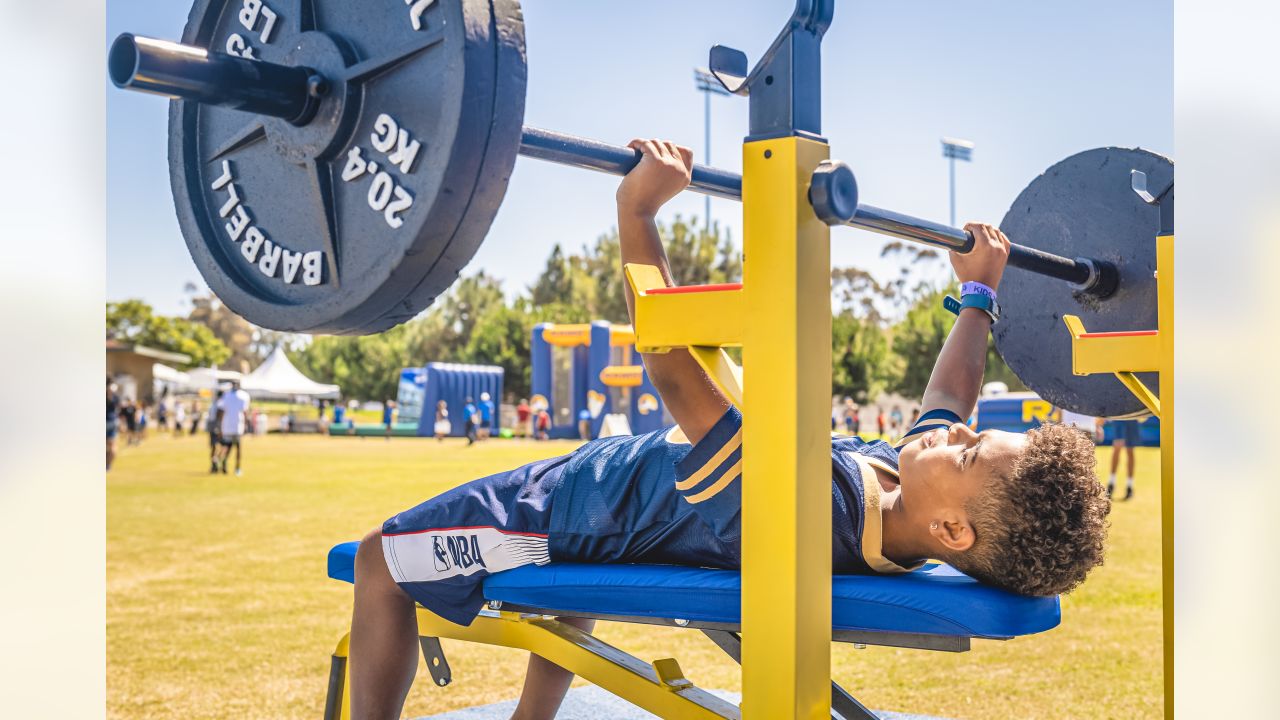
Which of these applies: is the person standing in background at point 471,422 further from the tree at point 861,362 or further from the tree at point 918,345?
the tree at point 918,345

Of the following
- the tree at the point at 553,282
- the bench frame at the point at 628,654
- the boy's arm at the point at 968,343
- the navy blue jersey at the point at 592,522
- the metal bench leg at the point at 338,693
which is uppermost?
the tree at the point at 553,282

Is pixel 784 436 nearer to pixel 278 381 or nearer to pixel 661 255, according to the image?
pixel 661 255

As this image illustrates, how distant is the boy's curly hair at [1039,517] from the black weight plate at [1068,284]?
3.33 feet

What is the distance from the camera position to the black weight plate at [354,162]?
1.25 meters

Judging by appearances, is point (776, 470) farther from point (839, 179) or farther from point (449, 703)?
point (449, 703)

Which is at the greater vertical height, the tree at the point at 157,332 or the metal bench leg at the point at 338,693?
the tree at the point at 157,332

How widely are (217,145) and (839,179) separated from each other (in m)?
0.99

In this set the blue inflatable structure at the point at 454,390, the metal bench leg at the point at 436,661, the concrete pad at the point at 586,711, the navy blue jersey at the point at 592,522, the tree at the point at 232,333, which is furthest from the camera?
the tree at the point at 232,333

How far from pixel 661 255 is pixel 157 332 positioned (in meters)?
47.9

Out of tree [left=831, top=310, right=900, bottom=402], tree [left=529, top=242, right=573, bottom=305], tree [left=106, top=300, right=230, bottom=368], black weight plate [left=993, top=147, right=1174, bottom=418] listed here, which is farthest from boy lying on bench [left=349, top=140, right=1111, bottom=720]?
tree [left=106, top=300, right=230, bottom=368]

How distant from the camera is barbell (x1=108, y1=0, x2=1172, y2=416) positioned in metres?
1.25

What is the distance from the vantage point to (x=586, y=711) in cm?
303

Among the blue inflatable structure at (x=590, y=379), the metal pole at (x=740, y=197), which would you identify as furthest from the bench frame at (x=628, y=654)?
the blue inflatable structure at (x=590, y=379)

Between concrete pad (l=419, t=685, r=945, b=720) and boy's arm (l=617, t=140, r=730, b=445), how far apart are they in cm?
154
